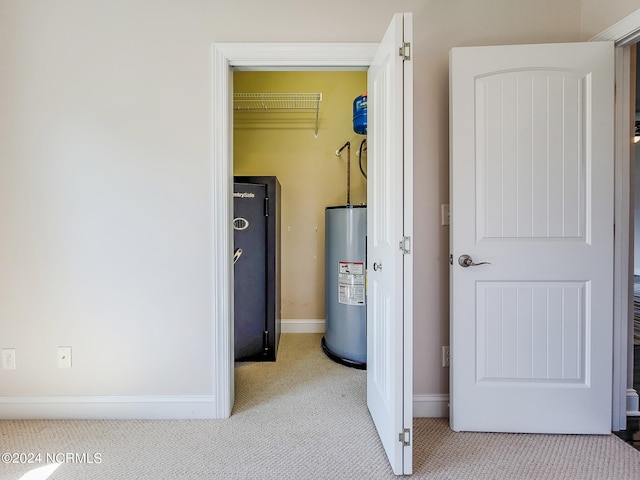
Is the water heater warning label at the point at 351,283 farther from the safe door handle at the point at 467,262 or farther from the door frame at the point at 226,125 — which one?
the door frame at the point at 226,125

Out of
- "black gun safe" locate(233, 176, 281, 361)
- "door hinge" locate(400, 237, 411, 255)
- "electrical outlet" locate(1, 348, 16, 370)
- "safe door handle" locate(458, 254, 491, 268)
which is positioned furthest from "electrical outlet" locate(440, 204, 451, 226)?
"electrical outlet" locate(1, 348, 16, 370)

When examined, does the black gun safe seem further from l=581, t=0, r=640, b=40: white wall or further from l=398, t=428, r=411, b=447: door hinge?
l=581, t=0, r=640, b=40: white wall

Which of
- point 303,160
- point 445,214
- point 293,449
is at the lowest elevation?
point 293,449

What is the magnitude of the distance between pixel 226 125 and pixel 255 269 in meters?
1.14

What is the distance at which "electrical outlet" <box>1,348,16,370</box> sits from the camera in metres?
1.61

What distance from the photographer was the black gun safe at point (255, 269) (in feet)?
7.61

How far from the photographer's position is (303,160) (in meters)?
2.96

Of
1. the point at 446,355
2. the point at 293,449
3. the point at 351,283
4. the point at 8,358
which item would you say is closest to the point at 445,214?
the point at 446,355

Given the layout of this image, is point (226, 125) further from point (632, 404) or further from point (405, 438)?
point (632, 404)

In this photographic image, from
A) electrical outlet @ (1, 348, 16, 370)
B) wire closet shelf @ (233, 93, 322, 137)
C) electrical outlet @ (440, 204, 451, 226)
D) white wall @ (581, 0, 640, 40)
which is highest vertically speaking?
wire closet shelf @ (233, 93, 322, 137)

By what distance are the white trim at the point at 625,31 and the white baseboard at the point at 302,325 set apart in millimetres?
2768

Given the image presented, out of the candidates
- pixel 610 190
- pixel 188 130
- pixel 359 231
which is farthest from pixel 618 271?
pixel 188 130

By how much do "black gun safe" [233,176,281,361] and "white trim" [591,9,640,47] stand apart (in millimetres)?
2093

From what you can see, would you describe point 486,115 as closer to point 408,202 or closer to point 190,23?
point 408,202
